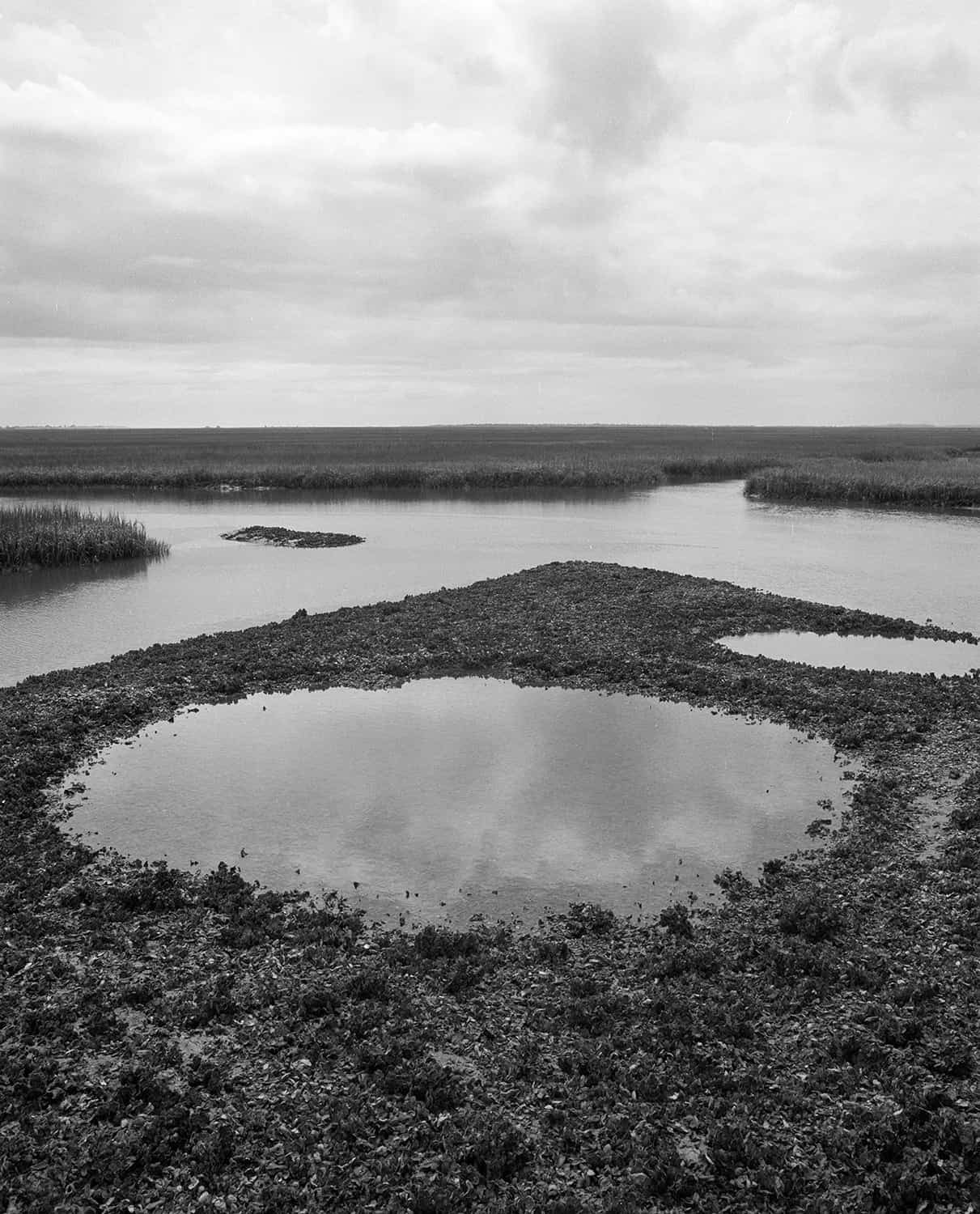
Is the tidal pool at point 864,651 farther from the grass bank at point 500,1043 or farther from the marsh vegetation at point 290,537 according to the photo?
the marsh vegetation at point 290,537

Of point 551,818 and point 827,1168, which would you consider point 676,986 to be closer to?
point 827,1168

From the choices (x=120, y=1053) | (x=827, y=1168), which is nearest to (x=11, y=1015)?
(x=120, y=1053)

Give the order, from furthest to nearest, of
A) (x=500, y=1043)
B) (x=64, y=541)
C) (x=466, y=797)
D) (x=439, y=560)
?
(x=439, y=560)
(x=64, y=541)
(x=466, y=797)
(x=500, y=1043)

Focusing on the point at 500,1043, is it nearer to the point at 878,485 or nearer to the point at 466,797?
the point at 466,797

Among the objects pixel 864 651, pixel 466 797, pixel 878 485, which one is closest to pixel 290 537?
pixel 864 651

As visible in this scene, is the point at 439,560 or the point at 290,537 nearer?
the point at 439,560
